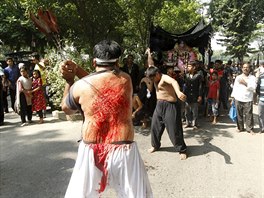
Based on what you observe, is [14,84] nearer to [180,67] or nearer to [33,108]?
[33,108]

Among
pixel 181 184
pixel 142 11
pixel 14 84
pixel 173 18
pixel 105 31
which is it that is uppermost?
pixel 173 18

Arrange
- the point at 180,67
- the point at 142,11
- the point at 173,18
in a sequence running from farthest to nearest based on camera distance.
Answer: the point at 173,18, the point at 142,11, the point at 180,67

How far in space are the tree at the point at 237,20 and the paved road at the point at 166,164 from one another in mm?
22784

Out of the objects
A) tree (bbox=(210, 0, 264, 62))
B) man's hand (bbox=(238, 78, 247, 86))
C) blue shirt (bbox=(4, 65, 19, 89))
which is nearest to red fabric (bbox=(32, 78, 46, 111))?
blue shirt (bbox=(4, 65, 19, 89))

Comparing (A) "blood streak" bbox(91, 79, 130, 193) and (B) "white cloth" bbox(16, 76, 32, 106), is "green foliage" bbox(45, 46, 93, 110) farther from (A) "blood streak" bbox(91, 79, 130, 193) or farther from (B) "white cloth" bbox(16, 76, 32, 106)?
(A) "blood streak" bbox(91, 79, 130, 193)

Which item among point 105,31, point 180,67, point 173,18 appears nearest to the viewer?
point 105,31

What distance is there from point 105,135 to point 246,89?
521cm

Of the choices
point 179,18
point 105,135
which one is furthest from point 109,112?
point 179,18

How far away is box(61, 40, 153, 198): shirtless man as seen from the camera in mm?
2443

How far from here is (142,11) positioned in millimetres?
11219

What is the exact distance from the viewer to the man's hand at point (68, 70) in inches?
99.8

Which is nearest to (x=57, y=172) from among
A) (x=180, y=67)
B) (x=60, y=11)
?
(x=60, y=11)

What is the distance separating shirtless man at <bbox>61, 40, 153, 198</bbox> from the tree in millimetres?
27541

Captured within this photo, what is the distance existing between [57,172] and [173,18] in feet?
57.8
